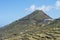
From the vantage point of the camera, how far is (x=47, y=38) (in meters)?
199

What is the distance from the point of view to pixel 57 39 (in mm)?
186250

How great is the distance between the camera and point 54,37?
195 m

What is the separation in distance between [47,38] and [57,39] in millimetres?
15233

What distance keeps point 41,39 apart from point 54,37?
1322cm

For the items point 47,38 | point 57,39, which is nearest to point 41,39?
point 47,38

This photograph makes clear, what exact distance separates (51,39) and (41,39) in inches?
411

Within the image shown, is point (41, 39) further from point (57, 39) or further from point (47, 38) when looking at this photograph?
point (57, 39)

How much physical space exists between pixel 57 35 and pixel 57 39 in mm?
11703

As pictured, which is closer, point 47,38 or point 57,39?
point 57,39

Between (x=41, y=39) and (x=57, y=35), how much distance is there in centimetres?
1622

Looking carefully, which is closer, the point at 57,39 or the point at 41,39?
the point at 57,39

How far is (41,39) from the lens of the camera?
199125 millimetres

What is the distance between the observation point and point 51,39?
639 feet
